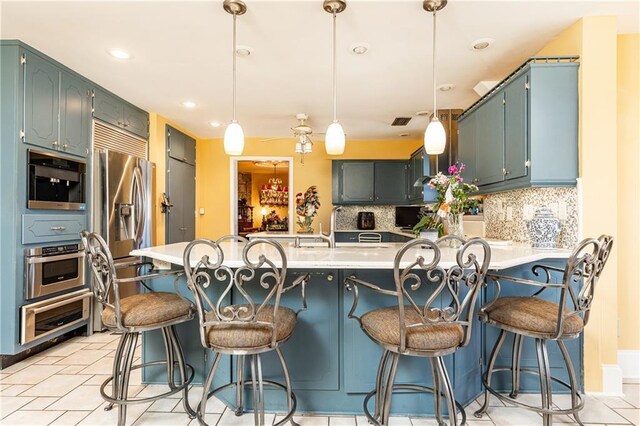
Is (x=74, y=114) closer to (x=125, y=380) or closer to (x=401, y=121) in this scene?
(x=125, y=380)

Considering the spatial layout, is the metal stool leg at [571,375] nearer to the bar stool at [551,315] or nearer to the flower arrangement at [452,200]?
the bar stool at [551,315]

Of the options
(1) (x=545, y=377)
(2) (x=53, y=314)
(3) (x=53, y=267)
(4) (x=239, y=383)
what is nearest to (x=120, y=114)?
(3) (x=53, y=267)

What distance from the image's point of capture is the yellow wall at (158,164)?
4383 millimetres

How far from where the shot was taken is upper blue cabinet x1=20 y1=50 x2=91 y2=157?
8.64 feet

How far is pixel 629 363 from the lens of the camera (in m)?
2.40

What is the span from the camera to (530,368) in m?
2.18

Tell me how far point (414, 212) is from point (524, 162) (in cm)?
329

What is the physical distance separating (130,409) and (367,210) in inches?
179

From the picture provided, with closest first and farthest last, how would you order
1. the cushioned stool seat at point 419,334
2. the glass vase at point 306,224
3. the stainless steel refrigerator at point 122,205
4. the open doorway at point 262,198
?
1. the cushioned stool seat at point 419,334
2. the stainless steel refrigerator at point 122,205
3. the glass vase at point 306,224
4. the open doorway at point 262,198

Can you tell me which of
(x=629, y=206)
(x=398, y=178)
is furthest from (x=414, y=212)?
(x=629, y=206)

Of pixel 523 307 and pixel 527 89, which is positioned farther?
pixel 527 89

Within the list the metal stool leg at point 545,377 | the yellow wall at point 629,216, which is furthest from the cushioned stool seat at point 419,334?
the yellow wall at point 629,216

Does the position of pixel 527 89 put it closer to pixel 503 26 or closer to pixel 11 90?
pixel 503 26

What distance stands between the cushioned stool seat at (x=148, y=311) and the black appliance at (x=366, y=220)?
4.13m
